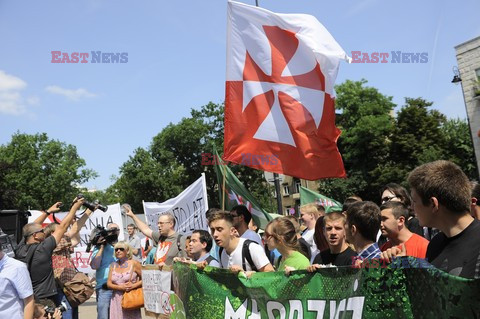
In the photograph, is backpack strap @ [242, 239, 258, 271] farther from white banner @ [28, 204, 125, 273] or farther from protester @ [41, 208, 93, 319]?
white banner @ [28, 204, 125, 273]

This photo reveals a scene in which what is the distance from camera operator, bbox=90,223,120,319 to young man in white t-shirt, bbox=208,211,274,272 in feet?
10.3

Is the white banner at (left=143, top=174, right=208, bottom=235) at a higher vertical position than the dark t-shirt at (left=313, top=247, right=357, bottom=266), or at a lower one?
higher

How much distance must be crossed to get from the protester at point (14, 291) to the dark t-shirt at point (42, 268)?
1.78 m

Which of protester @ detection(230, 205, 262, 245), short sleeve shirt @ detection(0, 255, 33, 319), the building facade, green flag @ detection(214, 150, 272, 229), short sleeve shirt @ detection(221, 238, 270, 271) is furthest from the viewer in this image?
the building facade

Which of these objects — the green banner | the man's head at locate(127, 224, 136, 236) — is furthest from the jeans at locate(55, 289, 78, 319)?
the man's head at locate(127, 224, 136, 236)

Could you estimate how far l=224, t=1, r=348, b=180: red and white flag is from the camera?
7312mm

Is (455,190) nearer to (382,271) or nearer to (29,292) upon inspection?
(382,271)

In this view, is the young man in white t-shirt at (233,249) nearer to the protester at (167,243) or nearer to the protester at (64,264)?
the protester at (167,243)

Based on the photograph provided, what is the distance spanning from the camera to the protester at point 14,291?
423 cm

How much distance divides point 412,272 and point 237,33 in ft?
18.6

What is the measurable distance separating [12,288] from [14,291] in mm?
31

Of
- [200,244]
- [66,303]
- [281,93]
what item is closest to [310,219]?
[200,244]

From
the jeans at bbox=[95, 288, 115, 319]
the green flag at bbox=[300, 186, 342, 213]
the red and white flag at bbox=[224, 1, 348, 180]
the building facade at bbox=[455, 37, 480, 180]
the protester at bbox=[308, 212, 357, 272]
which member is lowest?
the jeans at bbox=[95, 288, 115, 319]

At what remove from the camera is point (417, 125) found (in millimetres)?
47594
